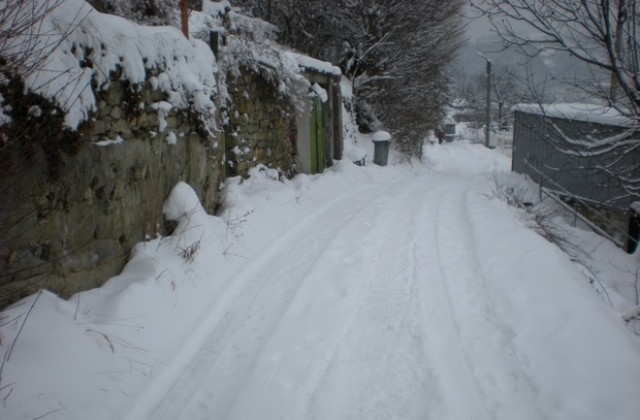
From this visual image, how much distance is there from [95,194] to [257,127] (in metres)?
4.78

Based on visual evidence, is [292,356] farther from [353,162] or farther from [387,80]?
[387,80]

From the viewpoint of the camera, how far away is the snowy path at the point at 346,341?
9.73 feet

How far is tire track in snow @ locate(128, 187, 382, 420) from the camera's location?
3018 millimetres

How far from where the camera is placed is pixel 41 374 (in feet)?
9.10

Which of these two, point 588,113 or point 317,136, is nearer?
point 588,113

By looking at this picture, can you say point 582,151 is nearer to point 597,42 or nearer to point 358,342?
point 597,42

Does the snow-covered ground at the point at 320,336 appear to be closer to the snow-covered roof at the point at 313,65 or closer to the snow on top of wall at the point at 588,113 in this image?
the snow on top of wall at the point at 588,113

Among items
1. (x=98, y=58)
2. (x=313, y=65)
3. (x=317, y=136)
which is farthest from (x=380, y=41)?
(x=98, y=58)

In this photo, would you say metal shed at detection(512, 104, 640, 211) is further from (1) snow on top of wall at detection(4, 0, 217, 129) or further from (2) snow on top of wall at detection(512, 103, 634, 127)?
(1) snow on top of wall at detection(4, 0, 217, 129)

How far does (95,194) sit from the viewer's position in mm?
3928

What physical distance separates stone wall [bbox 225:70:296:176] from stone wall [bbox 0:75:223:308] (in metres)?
1.83

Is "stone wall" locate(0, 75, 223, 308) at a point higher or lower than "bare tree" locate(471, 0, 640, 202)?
lower

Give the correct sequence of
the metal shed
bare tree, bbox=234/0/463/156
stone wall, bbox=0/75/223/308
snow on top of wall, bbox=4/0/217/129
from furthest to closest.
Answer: bare tree, bbox=234/0/463/156 < the metal shed < snow on top of wall, bbox=4/0/217/129 < stone wall, bbox=0/75/223/308

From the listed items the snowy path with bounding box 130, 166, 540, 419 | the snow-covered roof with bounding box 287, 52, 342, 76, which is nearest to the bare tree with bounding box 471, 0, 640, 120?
the snowy path with bounding box 130, 166, 540, 419
